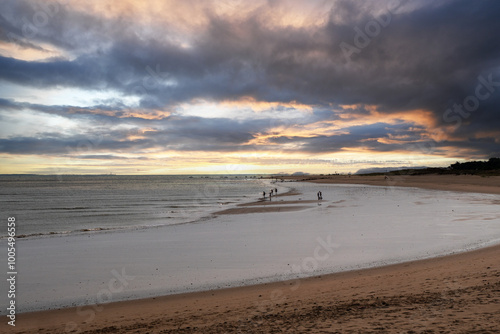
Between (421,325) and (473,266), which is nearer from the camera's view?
(421,325)

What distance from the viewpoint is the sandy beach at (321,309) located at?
6.96 m

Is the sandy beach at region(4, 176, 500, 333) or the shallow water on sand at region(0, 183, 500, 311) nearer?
the sandy beach at region(4, 176, 500, 333)

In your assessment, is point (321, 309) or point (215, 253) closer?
point (321, 309)

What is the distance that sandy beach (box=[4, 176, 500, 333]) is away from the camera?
6.96 metres

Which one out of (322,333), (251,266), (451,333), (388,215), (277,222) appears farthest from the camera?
(388,215)

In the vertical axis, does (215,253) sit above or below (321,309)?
below

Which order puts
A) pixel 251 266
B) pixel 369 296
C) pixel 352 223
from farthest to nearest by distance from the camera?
1. pixel 352 223
2. pixel 251 266
3. pixel 369 296

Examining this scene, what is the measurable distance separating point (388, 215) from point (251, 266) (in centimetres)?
1820

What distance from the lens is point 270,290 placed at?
405 inches

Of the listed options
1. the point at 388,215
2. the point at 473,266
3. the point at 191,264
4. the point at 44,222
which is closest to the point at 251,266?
the point at 191,264

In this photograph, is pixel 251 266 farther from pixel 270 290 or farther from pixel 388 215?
pixel 388 215

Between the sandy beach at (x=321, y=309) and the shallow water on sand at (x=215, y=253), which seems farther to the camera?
the shallow water on sand at (x=215, y=253)

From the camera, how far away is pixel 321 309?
8.10m

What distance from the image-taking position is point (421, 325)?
6703 mm
